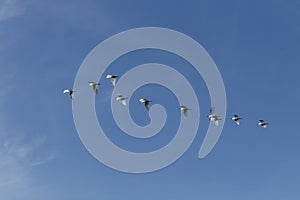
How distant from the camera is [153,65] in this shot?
60.1m

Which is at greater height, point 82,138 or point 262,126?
point 262,126

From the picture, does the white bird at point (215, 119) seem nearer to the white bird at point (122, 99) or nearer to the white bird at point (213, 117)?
the white bird at point (213, 117)

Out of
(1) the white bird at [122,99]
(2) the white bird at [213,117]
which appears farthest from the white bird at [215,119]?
(1) the white bird at [122,99]

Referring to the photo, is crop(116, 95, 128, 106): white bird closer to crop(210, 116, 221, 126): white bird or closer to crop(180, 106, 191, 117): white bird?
crop(180, 106, 191, 117): white bird

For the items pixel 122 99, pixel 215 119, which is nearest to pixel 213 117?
pixel 215 119

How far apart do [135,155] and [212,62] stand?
1266 cm

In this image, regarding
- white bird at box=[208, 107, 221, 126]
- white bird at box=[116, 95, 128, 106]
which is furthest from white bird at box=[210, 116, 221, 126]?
white bird at box=[116, 95, 128, 106]

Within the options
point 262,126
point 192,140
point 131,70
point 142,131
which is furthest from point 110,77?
point 262,126

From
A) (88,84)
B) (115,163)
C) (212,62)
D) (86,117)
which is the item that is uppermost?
(212,62)

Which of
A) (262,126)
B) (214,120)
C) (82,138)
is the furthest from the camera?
(262,126)

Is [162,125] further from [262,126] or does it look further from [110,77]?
[262,126]

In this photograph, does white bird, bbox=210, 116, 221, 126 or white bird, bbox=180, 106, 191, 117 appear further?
white bird, bbox=210, 116, 221, 126

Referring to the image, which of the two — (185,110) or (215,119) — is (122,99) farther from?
(215,119)

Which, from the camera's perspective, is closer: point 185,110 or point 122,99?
point 122,99
